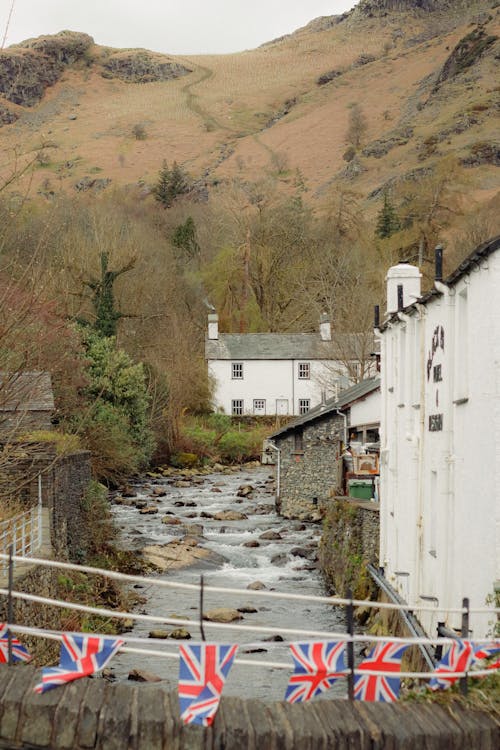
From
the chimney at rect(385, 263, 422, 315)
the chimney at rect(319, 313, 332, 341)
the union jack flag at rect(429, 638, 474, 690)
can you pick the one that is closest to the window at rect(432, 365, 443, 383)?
the chimney at rect(385, 263, 422, 315)

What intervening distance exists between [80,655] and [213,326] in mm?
60392

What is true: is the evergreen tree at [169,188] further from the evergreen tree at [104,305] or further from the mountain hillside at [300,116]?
the evergreen tree at [104,305]

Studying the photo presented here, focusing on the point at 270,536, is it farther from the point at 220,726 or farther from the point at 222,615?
the point at 220,726

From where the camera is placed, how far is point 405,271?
22344mm

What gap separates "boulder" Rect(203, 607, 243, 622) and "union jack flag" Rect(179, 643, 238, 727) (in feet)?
52.0

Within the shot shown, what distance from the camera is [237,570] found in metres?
28.8

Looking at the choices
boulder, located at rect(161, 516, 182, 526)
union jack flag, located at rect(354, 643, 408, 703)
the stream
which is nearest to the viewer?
union jack flag, located at rect(354, 643, 408, 703)

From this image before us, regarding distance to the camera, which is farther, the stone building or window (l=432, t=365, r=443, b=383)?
the stone building

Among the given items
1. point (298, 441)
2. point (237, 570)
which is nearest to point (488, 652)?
point (237, 570)

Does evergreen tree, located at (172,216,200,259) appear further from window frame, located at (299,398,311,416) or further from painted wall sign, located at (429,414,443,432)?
painted wall sign, located at (429,414,443,432)

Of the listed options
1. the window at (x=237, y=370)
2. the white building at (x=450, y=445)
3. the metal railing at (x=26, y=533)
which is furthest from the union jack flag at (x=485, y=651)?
the window at (x=237, y=370)

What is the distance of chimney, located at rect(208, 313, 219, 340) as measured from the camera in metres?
67.3

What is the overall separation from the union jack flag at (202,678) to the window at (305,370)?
59.9 metres

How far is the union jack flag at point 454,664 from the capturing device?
24.7ft
